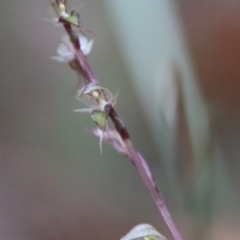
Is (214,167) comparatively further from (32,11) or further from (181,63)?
(32,11)

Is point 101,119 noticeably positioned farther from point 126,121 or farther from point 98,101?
point 126,121

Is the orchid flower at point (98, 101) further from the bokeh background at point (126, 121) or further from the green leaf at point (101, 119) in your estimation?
the bokeh background at point (126, 121)

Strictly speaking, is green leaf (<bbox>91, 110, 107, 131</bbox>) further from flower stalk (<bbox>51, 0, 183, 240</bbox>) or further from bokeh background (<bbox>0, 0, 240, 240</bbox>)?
bokeh background (<bbox>0, 0, 240, 240</bbox>)

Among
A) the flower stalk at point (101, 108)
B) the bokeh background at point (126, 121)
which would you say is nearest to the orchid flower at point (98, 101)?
the flower stalk at point (101, 108)

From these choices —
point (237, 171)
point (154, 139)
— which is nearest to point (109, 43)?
point (154, 139)

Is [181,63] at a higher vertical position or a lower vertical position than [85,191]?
higher

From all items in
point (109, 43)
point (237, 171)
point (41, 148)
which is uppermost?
point (109, 43)

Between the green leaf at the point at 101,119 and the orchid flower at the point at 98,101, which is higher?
the orchid flower at the point at 98,101
